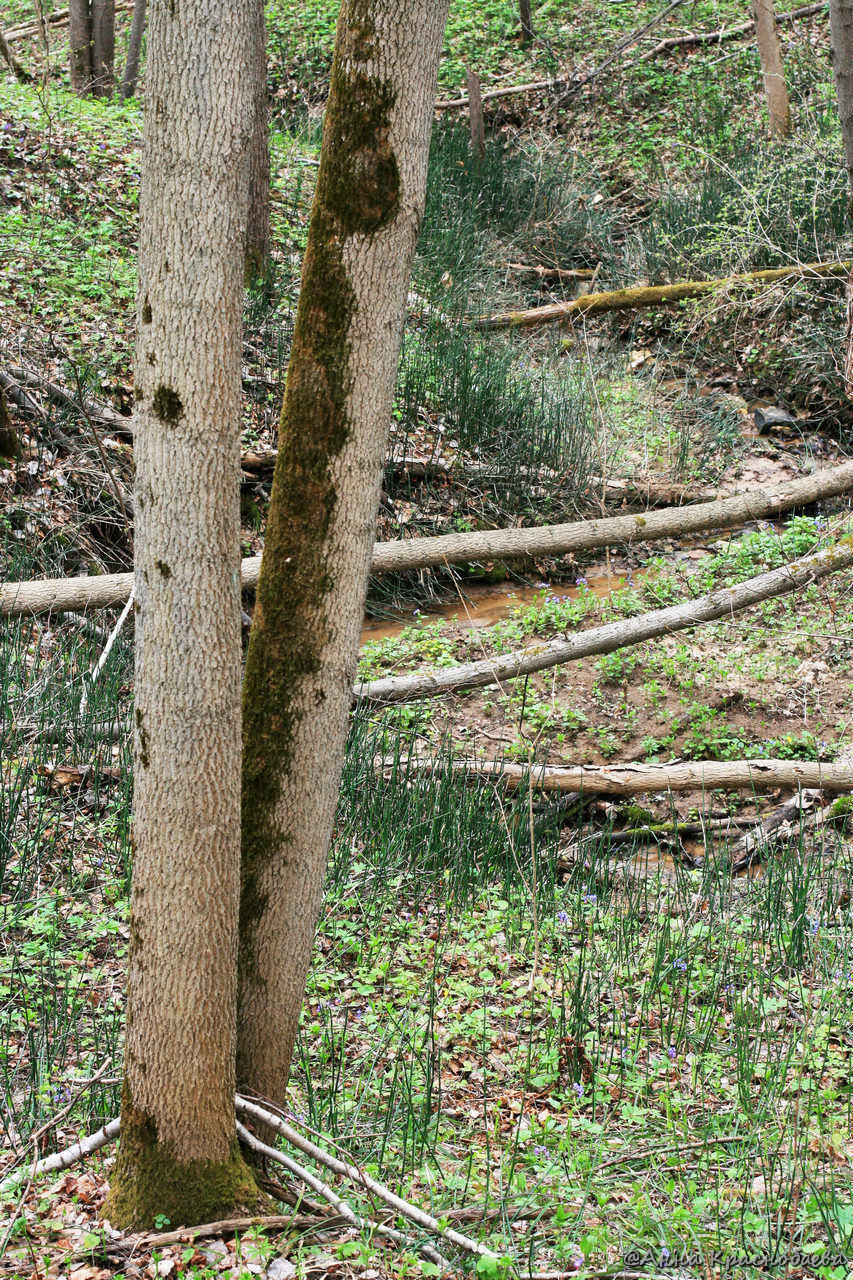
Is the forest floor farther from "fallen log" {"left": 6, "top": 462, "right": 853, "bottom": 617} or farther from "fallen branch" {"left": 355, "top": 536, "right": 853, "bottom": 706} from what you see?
"fallen log" {"left": 6, "top": 462, "right": 853, "bottom": 617}

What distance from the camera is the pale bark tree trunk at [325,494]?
201cm

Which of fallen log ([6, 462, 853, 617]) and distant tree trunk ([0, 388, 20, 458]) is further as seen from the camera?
fallen log ([6, 462, 853, 617])

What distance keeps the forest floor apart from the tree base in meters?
0.05

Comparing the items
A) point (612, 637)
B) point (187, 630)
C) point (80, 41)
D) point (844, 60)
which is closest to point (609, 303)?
point (844, 60)

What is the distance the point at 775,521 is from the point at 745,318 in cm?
313

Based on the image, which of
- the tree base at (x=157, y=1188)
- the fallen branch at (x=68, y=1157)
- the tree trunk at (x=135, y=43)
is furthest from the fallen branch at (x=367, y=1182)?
the tree trunk at (x=135, y=43)

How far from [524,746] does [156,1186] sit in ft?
10.9

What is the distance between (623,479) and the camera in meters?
8.23

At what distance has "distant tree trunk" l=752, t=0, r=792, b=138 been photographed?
11.1 metres

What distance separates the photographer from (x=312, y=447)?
2070mm

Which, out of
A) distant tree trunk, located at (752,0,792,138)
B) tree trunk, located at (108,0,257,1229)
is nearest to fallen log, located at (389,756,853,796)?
tree trunk, located at (108,0,257,1229)

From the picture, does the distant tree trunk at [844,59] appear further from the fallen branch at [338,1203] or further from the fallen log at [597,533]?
the fallen branch at [338,1203]

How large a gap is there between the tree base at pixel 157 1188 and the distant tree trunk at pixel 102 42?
13.1 meters

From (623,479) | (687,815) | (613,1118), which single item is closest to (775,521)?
(623,479)
